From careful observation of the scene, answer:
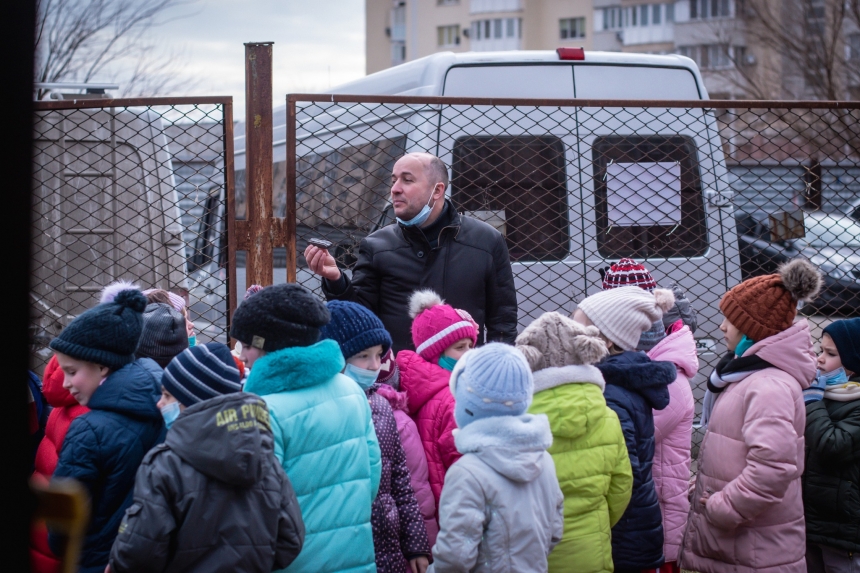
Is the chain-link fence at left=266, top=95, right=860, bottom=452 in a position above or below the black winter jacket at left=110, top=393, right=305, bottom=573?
above

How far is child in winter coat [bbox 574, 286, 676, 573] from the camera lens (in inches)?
119

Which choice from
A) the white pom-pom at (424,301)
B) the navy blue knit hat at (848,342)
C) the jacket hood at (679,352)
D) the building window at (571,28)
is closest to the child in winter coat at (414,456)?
the white pom-pom at (424,301)

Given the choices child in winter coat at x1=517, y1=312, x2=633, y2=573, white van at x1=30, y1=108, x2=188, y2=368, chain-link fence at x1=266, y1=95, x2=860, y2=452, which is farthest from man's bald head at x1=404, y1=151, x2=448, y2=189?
white van at x1=30, y1=108, x2=188, y2=368

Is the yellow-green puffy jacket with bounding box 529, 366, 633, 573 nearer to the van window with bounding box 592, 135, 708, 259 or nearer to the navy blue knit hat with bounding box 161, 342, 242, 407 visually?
Answer: the navy blue knit hat with bounding box 161, 342, 242, 407

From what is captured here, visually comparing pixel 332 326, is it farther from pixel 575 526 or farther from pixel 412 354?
pixel 575 526

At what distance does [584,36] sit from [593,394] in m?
49.2

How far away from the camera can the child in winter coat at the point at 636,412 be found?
9.89 feet

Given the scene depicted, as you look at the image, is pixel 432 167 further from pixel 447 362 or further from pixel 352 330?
pixel 352 330

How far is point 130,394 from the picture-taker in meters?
2.54

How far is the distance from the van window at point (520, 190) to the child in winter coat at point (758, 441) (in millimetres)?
1550

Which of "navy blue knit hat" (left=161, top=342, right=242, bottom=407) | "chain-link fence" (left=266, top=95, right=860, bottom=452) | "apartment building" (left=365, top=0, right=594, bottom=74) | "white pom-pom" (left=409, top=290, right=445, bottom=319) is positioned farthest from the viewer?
"apartment building" (left=365, top=0, right=594, bottom=74)

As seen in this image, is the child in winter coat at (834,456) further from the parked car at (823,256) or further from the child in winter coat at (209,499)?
the child in winter coat at (209,499)

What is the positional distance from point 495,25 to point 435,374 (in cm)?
5064

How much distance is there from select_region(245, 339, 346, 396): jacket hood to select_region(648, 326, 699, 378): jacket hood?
1516 millimetres
